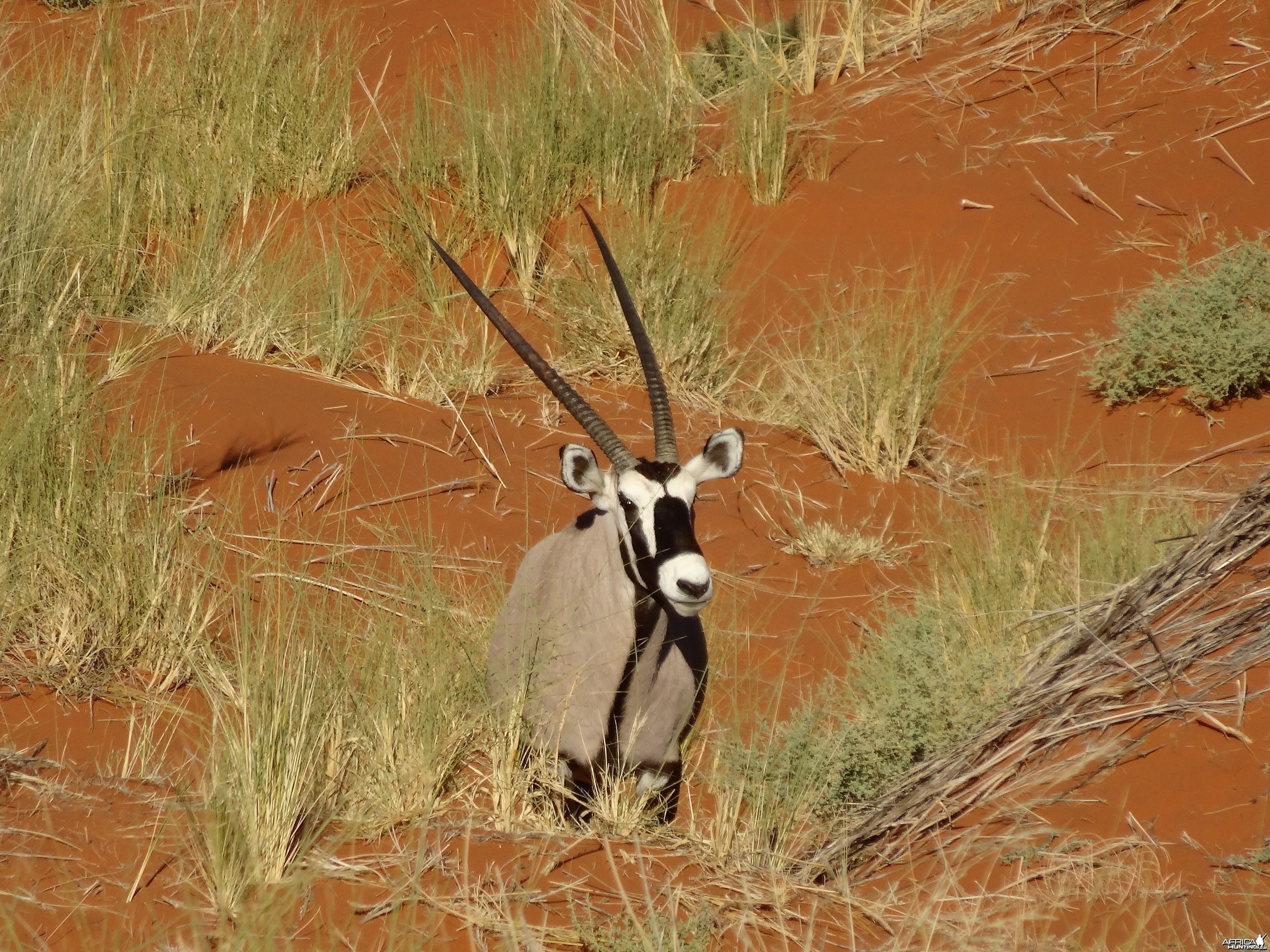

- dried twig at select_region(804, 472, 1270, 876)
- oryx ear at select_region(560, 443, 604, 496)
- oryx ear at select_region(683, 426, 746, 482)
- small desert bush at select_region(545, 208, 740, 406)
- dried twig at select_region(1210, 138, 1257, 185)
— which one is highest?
oryx ear at select_region(560, 443, 604, 496)

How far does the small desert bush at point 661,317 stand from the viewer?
747 centimetres

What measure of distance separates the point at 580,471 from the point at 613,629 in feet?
1.70

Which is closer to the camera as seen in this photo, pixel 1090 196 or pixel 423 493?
pixel 423 493

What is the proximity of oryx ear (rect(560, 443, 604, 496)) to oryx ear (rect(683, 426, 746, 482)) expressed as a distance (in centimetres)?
30

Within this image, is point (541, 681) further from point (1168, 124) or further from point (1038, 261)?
point (1168, 124)

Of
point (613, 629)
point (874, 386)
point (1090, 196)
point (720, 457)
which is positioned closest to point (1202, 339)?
point (874, 386)

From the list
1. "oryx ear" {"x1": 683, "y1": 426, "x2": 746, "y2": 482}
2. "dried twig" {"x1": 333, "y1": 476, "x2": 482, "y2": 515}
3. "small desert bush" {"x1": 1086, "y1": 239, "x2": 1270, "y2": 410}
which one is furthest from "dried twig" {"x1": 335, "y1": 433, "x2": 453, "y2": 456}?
"small desert bush" {"x1": 1086, "y1": 239, "x2": 1270, "y2": 410}

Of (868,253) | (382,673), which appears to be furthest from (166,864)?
(868,253)

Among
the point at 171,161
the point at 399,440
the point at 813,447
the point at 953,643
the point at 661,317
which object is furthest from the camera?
the point at 171,161

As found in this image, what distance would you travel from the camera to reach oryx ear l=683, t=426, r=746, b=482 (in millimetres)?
4230

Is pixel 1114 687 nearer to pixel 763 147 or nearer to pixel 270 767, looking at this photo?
pixel 270 767

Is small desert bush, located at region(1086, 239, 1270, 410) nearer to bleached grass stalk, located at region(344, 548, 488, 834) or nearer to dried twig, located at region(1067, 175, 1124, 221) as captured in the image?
dried twig, located at region(1067, 175, 1124, 221)

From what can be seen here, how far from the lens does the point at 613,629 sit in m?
4.21

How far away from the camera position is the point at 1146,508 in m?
5.01
